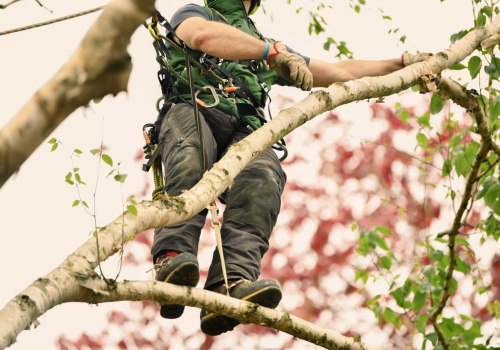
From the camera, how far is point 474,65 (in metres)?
4.68

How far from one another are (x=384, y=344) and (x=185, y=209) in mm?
7211

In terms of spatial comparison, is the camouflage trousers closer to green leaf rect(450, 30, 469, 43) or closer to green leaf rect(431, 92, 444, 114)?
green leaf rect(431, 92, 444, 114)

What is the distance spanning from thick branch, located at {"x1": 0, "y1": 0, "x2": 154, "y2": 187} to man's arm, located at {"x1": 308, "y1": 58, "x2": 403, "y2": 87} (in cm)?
283

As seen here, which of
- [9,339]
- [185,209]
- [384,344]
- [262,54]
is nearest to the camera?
[9,339]

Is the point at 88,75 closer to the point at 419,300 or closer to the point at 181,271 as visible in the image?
the point at 181,271

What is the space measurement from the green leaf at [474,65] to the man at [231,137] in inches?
11.3

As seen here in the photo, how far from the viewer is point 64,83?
5.90 feet

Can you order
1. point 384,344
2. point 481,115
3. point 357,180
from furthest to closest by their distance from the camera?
point 357,180 < point 384,344 < point 481,115

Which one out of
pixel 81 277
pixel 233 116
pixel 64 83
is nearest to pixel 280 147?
pixel 233 116

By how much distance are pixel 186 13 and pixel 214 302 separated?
1344 millimetres

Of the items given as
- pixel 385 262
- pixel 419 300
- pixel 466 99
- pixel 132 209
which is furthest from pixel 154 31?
pixel 385 262

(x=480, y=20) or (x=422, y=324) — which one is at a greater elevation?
(x=480, y=20)

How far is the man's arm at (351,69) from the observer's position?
4637 millimetres

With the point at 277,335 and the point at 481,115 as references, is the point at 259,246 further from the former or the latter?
the point at 277,335
